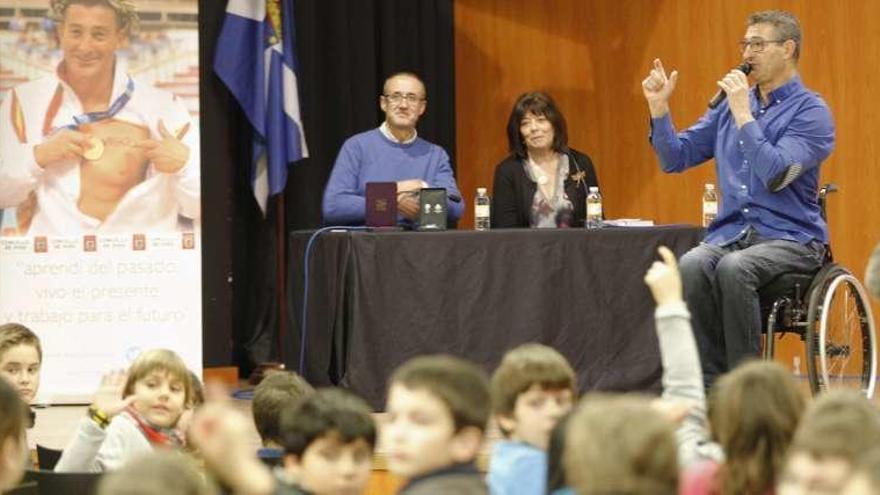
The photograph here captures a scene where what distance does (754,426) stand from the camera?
267cm

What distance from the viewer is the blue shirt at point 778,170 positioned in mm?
5359

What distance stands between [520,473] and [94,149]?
4178mm

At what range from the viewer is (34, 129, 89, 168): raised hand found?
6.75 metres

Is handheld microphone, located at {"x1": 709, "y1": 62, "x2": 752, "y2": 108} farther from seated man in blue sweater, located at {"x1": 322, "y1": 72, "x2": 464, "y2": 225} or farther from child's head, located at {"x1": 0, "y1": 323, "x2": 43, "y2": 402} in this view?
child's head, located at {"x1": 0, "y1": 323, "x2": 43, "y2": 402}

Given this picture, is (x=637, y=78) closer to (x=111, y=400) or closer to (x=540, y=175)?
(x=540, y=175)

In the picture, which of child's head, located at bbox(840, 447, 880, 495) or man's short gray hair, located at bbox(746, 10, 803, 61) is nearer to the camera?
child's head, located at bbox(840, 447, 880, 495)

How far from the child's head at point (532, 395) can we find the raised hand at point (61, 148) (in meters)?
4.01

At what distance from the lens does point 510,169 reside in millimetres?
6840

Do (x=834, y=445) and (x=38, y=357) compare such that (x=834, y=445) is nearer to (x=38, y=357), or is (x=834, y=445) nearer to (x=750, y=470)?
(x=750, y=470)

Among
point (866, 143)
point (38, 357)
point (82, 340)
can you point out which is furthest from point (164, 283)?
point (866, 143)


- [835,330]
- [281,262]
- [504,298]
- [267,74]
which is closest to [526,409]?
[504,298]

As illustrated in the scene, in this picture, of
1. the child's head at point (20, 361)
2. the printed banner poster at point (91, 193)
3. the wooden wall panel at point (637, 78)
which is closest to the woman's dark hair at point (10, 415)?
the child's head at point (20, 361)

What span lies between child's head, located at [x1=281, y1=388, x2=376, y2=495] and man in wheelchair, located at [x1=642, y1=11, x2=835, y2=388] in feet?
8.38

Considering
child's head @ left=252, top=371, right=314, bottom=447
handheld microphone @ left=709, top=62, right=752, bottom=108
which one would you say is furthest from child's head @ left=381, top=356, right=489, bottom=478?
handheld microphone @ left=709, top=62, right=752, bottom=108
